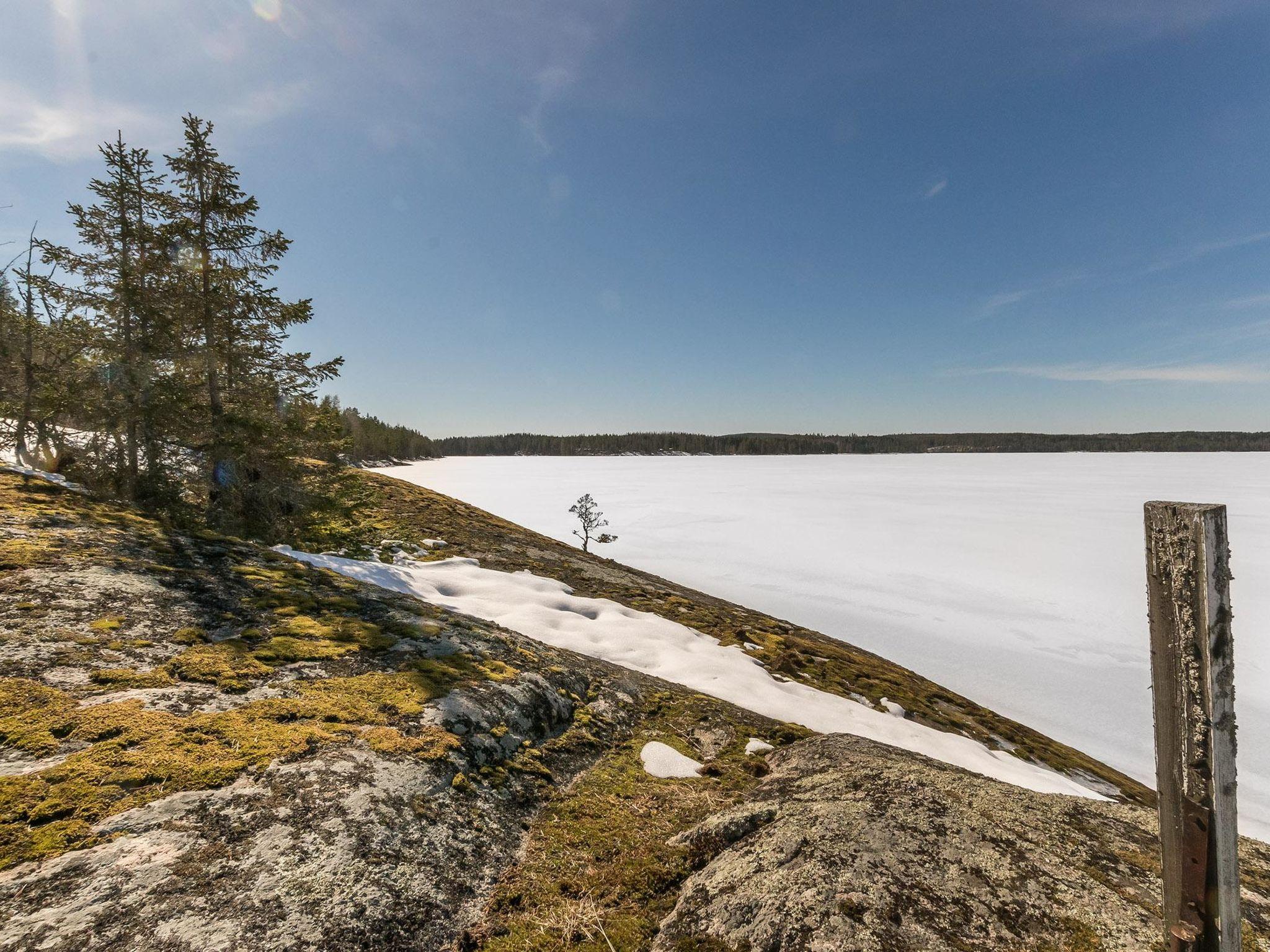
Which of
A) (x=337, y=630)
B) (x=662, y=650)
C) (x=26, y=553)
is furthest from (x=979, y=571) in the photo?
(x=26, y=553)

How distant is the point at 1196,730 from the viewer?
1.99 meters

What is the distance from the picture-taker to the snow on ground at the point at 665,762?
4527 mm

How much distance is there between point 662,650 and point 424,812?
5.23 m

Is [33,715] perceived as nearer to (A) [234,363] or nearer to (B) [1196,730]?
(B) [1196,730]

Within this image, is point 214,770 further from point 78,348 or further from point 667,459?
point 667,459

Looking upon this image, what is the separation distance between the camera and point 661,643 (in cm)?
820

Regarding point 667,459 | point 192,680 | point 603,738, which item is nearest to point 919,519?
point 603,738

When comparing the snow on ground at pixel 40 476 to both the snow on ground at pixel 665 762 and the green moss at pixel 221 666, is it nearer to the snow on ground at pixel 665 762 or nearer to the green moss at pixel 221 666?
the green moss at pixel 221 666

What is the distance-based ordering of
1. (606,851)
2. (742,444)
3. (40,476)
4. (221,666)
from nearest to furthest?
(606,851) → (221,666) → (40,476) → (742,444)

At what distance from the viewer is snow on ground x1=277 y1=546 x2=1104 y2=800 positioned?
6.59 m

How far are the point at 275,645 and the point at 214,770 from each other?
70.9 inches

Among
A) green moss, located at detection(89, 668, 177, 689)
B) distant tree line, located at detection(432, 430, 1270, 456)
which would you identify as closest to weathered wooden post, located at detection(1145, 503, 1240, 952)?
green moss, located at detection(89, 668, 177, 689)

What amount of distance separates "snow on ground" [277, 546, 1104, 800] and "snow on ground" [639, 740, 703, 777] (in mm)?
1788

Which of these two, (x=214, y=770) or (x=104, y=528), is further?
(x=104, y=528)
